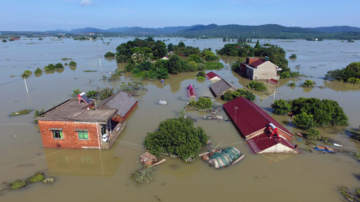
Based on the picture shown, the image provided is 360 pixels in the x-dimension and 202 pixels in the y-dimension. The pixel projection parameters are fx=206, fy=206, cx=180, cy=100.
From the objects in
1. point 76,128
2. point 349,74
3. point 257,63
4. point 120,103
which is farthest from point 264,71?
point 76,128

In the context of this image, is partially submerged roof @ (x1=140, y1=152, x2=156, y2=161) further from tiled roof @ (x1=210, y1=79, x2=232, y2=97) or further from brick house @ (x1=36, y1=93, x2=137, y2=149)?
tiled roof @ (x1=210, y1=79, x2=232, y2=97)

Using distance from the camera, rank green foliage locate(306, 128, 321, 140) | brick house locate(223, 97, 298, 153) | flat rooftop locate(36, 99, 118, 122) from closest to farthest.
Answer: flat rooftop locate(36, 99, 118, 122)
brick house locate(223, 97, 298, 153)
green foliage locate(306, 128, 321, 140)

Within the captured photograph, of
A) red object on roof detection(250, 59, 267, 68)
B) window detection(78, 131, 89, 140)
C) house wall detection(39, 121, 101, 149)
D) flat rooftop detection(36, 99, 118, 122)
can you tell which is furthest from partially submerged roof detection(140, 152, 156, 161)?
red object on roof detection(250, 59, 267, 68)

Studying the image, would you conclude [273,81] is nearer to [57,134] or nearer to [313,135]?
[313,135]

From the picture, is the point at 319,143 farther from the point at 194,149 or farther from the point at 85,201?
the point at 85,201

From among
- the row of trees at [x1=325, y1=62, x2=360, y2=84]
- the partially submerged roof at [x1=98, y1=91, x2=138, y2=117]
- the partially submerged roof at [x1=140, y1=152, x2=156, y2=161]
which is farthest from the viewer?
the row of trees at [x1=325, y1=62, x2=360, y2=84]

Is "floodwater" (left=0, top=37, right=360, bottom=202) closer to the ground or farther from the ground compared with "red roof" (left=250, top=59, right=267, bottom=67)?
closer to the ground

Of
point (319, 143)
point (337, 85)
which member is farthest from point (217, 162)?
point (337, 85)

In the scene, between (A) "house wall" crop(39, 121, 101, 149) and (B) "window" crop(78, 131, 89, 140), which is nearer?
(A) "house wall" crop(39, 121, 101, 149)
